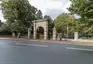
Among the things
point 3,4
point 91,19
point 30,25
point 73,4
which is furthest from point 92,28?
point 3,4

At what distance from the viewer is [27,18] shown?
3553 cm

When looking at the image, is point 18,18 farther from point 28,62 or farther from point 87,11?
point 28,62

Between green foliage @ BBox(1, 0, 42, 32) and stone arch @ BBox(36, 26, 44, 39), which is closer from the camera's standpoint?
stone arch @ BBox(36, 26, 44, 39)

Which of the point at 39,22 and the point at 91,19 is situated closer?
the point at 91,19

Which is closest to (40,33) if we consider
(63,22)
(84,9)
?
(63,22)

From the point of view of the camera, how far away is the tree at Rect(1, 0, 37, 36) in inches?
1294

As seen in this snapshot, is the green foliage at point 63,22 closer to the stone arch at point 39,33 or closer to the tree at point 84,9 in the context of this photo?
the stone arch at point 39,33

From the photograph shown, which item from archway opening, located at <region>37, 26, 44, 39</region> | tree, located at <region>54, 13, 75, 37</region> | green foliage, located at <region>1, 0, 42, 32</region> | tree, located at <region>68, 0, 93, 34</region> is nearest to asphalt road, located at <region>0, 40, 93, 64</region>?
tree, located at <region>68, 0, 93, 34</region>

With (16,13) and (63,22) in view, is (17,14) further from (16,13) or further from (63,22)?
(63,22)

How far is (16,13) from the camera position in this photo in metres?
32.6

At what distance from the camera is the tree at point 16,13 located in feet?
108

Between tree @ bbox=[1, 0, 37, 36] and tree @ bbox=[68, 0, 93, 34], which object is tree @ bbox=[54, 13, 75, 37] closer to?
tree @ bbox=[1, 0, 37, 36]

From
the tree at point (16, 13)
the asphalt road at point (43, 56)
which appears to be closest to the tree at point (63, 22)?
the tree at point (16, 13)

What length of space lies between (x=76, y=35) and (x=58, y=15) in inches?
636
